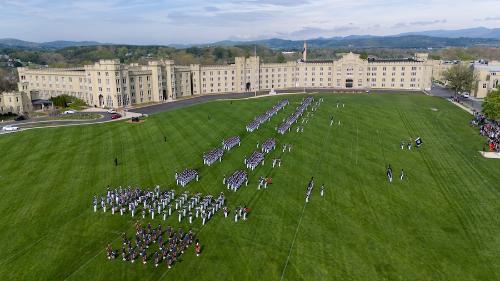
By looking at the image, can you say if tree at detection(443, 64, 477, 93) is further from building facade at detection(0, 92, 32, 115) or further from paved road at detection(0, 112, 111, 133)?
building facade at detection(0, 92, 32, 115)

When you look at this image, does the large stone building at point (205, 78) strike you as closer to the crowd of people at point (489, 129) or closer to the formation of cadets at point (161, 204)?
the crowd of people at point (489, 129)

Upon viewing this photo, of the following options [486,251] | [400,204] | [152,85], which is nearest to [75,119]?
[152,85]

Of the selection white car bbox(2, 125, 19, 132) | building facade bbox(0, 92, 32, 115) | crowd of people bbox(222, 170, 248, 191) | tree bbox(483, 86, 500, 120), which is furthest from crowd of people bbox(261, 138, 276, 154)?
building facade bbox(0, 92, 32, 115)

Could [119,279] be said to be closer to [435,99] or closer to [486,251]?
[486,251]

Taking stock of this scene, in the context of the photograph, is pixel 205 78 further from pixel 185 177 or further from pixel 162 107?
pixel 185 177

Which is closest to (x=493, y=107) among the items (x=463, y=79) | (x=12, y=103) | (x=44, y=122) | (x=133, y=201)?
(x=463, y=79)

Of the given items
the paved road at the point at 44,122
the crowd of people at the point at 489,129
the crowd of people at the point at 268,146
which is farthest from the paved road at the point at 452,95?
the paved road at the point at 44,122
